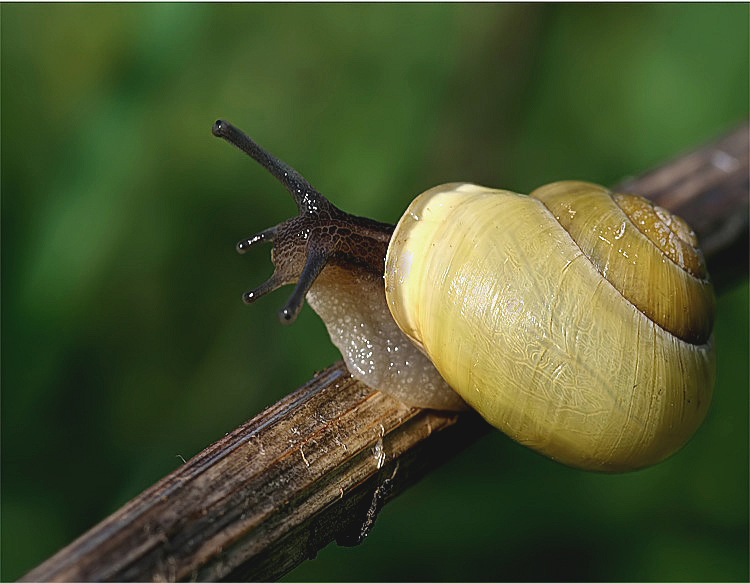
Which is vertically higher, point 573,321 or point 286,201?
point 286,201

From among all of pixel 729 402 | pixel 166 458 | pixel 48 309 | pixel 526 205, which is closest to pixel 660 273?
pixel 526 205

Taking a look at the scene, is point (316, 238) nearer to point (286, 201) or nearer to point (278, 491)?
point (278, 491)

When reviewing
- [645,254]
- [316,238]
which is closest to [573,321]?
[645,254]

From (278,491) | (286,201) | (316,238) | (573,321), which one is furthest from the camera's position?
(286,201)

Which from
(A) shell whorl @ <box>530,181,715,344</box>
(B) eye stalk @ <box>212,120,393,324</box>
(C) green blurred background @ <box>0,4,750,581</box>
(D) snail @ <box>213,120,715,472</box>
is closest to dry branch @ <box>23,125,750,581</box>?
(D) snail @ <box>213,120,715,472</box>

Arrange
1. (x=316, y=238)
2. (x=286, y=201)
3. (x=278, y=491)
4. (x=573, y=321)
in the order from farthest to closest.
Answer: (x=286, y=201) < (x=316, y=238) < (x=573, y=321) < (x=278, y=491)

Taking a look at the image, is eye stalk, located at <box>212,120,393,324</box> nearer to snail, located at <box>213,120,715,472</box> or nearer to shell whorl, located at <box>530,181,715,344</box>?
snail, located at <box>213,120,715,472</box>
